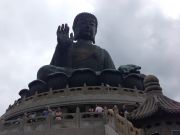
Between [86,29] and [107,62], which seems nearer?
[107,62]

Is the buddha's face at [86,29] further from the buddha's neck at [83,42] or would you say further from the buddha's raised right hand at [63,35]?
the buddha's raised right hand at [63,35]

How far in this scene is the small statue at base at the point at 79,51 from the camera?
2153 cm

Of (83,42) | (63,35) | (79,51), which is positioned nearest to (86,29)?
(83,42)

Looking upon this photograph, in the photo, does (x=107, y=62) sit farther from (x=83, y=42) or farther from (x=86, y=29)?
(x=86, y=29)

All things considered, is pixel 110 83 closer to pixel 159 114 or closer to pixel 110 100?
pixel 110 100

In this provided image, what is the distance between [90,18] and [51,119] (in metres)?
13.4

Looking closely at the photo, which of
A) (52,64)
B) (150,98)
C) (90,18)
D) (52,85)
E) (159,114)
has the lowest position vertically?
(159,114)

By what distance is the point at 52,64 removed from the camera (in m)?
23.5

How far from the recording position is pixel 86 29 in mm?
25656

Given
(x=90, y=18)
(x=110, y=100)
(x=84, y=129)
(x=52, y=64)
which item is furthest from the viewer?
(x=90, y=18)

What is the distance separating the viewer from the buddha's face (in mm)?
25500

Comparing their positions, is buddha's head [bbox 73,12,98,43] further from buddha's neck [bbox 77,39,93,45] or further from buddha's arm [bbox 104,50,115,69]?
buddha's arm [bbox 104,50,115,69]

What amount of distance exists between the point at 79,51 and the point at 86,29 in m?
2.39

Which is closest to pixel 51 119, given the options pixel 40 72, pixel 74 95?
pixel 74 95
